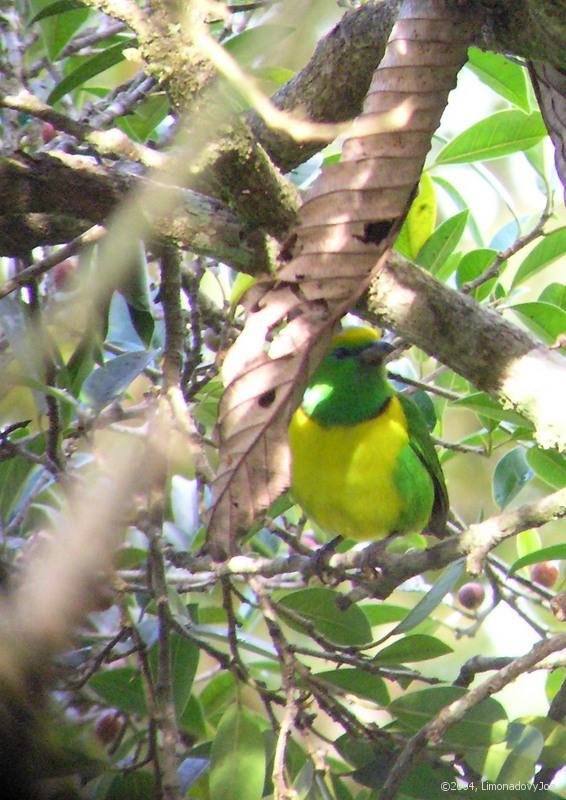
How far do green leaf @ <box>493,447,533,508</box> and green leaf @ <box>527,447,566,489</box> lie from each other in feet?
0.96

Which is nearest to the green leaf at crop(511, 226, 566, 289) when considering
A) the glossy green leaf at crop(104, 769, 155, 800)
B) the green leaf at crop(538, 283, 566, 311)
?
the green leaf at crop(538, 283, 566, 311)

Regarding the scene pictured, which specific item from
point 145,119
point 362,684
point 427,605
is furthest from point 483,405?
point 145,119

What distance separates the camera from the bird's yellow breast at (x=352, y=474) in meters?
2.68

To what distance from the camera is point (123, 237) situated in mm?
1004

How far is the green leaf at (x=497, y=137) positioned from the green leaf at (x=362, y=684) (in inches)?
57.1

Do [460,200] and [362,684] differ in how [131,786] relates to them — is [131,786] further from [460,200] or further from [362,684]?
[460,200]

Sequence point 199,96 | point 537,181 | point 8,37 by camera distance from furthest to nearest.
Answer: point 537,181
point 8,37
point 199,96

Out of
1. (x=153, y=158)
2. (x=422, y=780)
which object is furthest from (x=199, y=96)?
(x=422, y=780)

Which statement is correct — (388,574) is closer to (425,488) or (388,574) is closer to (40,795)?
(425,488)

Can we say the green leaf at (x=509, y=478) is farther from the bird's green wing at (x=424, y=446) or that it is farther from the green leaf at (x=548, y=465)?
the green leaf at (x=548, y=465)

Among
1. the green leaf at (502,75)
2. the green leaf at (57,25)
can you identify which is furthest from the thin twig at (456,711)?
the green leaf at (57,25)

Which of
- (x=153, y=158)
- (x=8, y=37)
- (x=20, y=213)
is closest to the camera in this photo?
(x=153, y=158)

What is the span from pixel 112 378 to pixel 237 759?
889mm

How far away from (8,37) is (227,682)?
171cm
